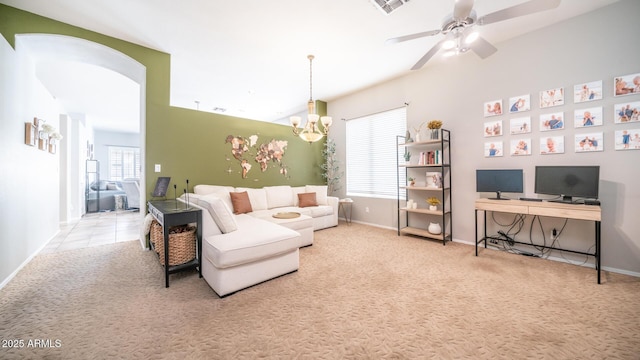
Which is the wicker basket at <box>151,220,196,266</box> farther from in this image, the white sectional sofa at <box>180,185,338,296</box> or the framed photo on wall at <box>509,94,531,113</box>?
the framed photo on wall at <box>509,94,531,113</box>

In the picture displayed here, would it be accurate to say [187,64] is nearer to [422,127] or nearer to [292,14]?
[292,14]

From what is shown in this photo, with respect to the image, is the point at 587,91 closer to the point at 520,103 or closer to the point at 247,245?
the point at 520,103

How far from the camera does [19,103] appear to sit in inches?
114

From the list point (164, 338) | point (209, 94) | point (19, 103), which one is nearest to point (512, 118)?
point (164, 338)

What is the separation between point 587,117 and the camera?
2.91 m

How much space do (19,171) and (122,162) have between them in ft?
30.2

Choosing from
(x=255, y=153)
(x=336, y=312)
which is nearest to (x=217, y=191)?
(x=255, y=153)

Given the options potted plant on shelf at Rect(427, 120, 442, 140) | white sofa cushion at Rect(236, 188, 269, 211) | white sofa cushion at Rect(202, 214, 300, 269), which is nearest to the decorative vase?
potted plant on shelf at Rect(427, 120, 442, 140)

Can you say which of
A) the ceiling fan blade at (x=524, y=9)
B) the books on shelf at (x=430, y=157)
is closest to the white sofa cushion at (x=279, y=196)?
the books on shelf at (x=430, y=157)

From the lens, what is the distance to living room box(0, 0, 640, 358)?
269 cm

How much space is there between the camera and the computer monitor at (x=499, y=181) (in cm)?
330

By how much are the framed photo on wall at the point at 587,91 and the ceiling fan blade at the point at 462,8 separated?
2.39m

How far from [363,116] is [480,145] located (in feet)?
8.12

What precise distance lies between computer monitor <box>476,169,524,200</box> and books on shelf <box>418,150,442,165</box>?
614mm
